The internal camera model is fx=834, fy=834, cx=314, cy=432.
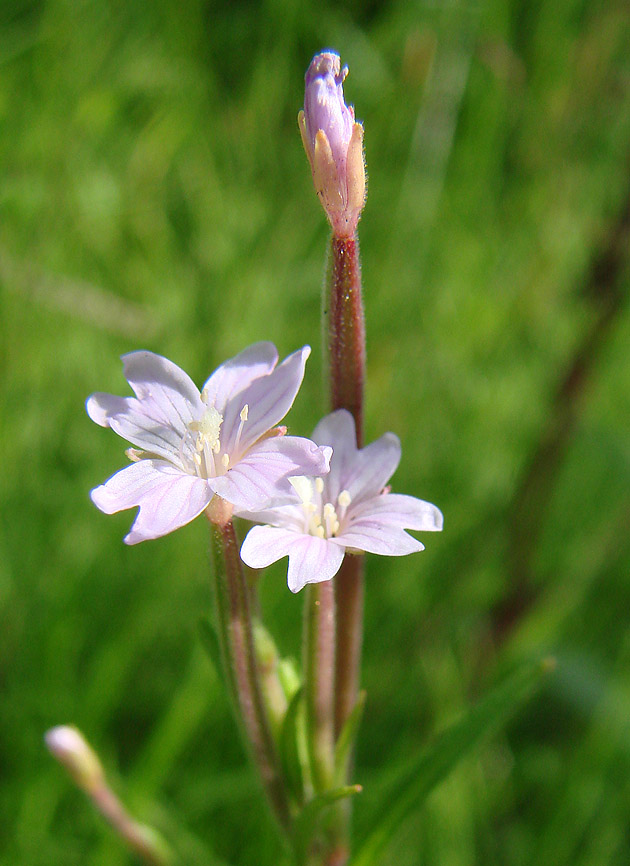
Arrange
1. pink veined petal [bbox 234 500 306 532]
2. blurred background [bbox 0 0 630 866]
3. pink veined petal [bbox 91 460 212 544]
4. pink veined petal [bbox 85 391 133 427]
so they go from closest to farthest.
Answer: pink veined petal [bbox 91 460 212 544] → pink veined petal [bbox 234 500 306 532] → pink veined petal [bbox 85 391 133 427] → blurred background [bbox 0 0 630 866]

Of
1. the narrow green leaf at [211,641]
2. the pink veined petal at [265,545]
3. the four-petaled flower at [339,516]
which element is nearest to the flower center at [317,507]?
the four-petaled flower at [339,516]

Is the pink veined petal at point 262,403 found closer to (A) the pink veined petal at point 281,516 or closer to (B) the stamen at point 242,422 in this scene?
(B) the stamen at point 242,422

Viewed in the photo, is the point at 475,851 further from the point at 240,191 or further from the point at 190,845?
the point at 240,191

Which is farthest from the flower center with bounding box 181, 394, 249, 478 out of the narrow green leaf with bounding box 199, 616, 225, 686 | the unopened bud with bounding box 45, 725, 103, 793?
the unopened bud with bounding box 45, 725, 103, 793

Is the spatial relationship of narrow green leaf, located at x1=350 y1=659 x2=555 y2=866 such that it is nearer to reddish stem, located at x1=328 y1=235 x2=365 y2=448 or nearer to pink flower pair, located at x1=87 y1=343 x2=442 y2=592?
pink flower pair, located at x1=87 y1=343 x2=442 y2=592

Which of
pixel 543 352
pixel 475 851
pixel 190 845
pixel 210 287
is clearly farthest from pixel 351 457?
pixel 543 352

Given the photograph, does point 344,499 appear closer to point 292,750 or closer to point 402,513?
point 402,513

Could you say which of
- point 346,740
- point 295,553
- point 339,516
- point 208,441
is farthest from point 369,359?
point 295,553
